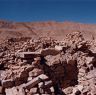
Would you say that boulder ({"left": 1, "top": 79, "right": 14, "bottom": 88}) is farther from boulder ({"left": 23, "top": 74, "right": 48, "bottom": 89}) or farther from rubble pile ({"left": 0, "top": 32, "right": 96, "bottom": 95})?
boulder ({"left": 23, "top": 74, "right": 48, "bottom": 89})

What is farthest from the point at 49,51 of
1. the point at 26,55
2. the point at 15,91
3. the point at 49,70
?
the point at 15,91

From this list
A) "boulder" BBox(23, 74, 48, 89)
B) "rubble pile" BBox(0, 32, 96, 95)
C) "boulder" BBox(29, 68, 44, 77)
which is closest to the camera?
"boulder" BBox(23, 74, 48, 89)

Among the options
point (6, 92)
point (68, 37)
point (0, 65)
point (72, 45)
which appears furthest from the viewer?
point (68, 37)

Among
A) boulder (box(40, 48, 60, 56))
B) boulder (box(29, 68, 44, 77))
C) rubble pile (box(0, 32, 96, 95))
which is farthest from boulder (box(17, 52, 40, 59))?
boulder (box(29, 68, 44, 77))

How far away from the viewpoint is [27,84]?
32.5 feet

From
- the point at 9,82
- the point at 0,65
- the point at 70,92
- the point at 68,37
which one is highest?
the point at 68,37

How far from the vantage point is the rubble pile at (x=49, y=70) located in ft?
32.9

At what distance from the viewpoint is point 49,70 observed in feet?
38.3

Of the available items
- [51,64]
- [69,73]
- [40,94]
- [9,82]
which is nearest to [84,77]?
[69,73]

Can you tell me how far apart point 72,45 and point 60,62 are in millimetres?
1492

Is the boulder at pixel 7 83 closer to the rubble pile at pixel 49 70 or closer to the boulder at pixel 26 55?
the rubble pile at pixel 49 70

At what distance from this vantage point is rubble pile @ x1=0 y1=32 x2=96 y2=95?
1004 centimetres

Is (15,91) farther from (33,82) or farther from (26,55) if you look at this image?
(26,55)

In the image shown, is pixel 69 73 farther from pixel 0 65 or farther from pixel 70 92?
pixel 0 65
